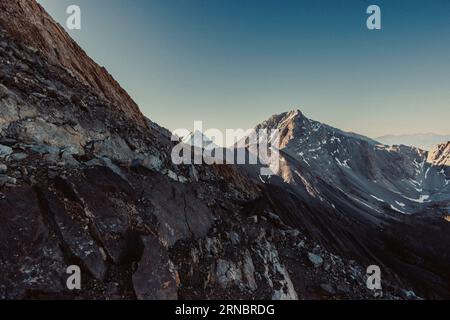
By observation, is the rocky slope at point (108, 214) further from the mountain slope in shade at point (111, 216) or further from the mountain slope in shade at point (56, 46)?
the mountain slope in shade at point (56, 46)

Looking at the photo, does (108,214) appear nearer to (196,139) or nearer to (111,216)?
(111,216)

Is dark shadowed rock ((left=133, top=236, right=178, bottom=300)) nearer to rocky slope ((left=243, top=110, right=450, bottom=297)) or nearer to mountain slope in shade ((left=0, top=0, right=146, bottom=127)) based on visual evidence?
mountain slope in shade ((left=0, top=0, right=146, bottom=127))

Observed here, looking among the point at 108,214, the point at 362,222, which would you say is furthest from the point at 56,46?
the point at 362,222

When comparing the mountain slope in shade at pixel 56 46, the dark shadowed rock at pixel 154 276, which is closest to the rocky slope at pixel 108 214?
the dark shadowed rock at pixel 154 276

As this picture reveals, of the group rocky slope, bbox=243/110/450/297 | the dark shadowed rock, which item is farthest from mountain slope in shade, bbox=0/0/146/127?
rocky slope, bbox=243/110/450/297

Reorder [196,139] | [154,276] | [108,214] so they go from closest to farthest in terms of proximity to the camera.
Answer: [154,276] → [108,214] → [196,139]

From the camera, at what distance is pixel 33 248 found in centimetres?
990

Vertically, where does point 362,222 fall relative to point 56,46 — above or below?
below

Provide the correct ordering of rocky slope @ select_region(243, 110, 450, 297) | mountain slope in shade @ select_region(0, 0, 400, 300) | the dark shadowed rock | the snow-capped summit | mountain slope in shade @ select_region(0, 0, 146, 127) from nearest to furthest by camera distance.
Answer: mountain slope in shade @ select_region(0, 0, 400, 300)
the dark shadowed rock
mountain slope in shade @ select_region(0, 0, 146, 127)
the snow-capped summit
rocky slope @ select_region(243, 110, 450, 297)

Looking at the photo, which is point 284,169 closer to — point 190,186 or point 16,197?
point 190,186

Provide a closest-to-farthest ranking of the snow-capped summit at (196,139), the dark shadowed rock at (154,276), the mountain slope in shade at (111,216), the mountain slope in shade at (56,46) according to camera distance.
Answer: the mountain slope in shade at (111,216) < the dark shadowed rock at (154,276) < the mountain slope in shade at (56,46) < the snow-capped summit at (196,139)

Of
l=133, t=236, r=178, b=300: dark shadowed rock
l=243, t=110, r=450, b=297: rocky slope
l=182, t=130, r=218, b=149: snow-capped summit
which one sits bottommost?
l=243, t=110, r=450, b=297: rocky slope

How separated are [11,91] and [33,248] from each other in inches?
383
